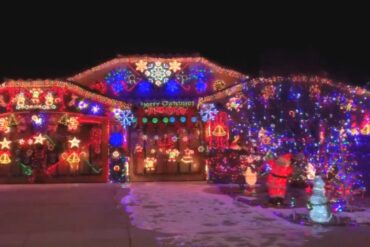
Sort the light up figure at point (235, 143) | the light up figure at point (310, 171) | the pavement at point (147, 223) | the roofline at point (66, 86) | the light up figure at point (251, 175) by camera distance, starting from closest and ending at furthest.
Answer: the pavement at point (147, 223)
the light up figure at point (310, 171)
the light up figure at point (251, 175)
the roofline at point (66, 86)
the light up figure at point (235, 143)

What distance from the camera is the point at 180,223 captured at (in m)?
11.2

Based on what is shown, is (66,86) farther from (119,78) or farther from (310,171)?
(310,171)

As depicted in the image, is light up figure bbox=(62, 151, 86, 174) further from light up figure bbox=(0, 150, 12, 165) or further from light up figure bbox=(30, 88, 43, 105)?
light up figure bbox=(30, 88, 43, 105)

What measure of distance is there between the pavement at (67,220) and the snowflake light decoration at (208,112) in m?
4.38

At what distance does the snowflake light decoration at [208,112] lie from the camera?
66.9 feet

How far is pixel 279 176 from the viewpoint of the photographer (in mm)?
13180

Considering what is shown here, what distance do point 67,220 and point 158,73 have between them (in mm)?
10115

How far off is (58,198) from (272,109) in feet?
20.6

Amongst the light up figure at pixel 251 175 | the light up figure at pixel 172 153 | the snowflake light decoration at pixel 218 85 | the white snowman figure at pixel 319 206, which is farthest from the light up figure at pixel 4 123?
the white snowman figure at pixel 319 206

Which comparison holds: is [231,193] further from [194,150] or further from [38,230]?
[38,230]

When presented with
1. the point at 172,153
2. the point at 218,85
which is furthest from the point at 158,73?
the point at 172,153

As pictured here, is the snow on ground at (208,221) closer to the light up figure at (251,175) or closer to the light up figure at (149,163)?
the light up figure at (251,175)

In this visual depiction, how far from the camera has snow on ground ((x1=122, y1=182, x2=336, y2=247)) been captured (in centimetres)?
954

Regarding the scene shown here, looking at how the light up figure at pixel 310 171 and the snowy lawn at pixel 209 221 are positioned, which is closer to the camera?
the snowy lawn at pixel 209 221
